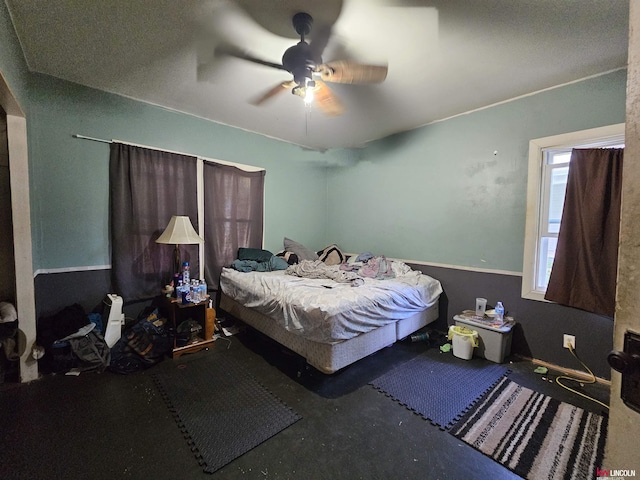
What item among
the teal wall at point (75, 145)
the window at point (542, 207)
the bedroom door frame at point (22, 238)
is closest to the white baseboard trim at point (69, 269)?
the teal wall at point (75, 145)

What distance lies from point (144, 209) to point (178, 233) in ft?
1.71

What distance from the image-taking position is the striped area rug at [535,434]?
4.55 ft

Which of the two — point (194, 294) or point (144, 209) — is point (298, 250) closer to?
point (194, 294)

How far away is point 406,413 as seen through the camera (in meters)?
1.78

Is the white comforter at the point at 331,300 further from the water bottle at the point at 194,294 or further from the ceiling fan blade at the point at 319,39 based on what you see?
the ceiling fan blade at the point at 319,39

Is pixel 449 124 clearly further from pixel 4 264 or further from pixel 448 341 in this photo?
pixel 4 264

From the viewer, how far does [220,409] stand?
5.82 feet

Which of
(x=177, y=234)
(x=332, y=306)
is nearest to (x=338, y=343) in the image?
(x=332, y=306)

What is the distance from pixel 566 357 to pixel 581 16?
2584 mm

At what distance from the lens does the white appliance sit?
94.0 inches

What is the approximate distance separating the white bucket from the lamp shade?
2.78m

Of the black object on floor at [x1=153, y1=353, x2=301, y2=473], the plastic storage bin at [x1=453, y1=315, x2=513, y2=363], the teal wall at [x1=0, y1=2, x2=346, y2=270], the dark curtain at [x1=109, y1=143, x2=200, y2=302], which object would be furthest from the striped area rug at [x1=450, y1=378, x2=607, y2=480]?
the teal wall at [x1=0, y1=2, x2=346, y2=270]

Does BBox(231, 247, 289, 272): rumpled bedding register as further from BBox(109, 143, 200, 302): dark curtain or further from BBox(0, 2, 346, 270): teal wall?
BBox(0, 2, 346, 270): teal wall

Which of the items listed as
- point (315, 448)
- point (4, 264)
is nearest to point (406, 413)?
point (315, 448)
